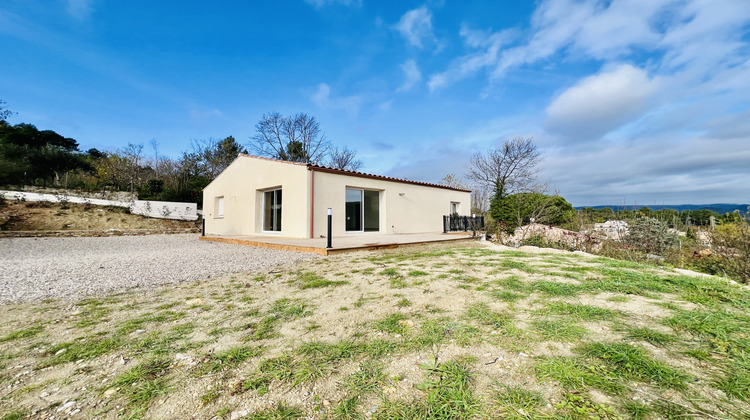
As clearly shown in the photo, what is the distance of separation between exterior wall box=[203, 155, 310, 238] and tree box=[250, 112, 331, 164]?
1027 centimetres

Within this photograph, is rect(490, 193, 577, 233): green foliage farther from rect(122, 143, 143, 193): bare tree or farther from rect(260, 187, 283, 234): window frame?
rect(122, 143, 143, 193): bare tree

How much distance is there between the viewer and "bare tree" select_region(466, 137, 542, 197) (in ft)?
63.9

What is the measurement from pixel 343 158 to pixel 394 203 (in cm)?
1558

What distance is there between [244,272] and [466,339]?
3.86m

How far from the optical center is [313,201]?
8898mm

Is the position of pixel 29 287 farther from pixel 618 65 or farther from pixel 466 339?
pixel 618 65

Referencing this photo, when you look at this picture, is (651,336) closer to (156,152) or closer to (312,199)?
(312,199)

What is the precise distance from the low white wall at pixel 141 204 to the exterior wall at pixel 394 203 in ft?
35.3

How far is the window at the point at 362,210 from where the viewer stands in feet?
33.6

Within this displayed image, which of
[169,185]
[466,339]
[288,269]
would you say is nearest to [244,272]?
[288,269]

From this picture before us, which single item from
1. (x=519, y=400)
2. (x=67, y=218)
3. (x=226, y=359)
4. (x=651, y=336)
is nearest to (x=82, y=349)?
(x=226, y=359)

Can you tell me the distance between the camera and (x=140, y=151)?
1945 centimetres

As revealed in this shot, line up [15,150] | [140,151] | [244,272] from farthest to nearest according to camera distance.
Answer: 1. [140,151]
2. [15,150]
3. [244,272]

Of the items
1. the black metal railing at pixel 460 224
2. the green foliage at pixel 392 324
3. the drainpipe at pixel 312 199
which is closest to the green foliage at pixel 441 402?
the green foliage at pixel 392 324
